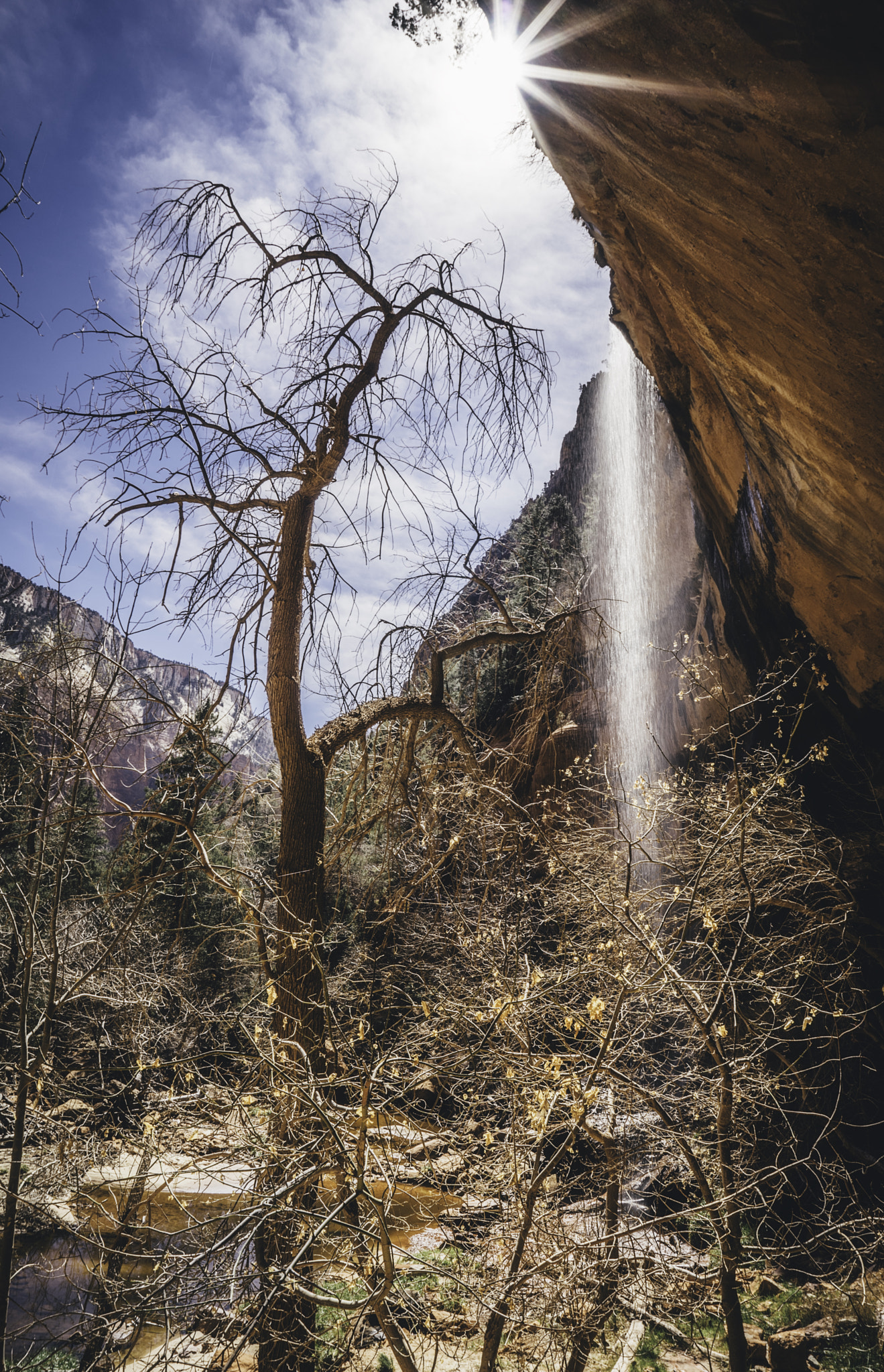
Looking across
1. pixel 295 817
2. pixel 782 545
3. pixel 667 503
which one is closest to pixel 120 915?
pixel 295 817

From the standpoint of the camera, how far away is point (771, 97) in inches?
114

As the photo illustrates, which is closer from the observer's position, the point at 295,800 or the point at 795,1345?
the point at 295,800

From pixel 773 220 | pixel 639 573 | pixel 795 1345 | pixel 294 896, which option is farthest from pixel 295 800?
pixel 639 573

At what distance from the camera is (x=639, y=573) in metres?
19.9

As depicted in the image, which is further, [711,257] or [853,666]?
[853,666]

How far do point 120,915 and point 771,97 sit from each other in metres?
9.54

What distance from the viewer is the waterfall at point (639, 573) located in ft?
55.8

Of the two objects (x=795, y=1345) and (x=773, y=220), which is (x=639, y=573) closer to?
(x=795, y=1345)

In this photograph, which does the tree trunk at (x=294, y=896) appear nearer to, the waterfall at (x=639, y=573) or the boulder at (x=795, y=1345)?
the boulder at (x=795, y=1345)

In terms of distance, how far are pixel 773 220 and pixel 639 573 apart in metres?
17.1

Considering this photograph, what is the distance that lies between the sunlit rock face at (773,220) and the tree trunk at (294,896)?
2948 mm

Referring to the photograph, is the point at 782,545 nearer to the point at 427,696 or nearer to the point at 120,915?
the point at 427,696

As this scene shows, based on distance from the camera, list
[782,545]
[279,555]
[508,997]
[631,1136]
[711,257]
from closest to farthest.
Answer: [508,997] < [711,257] < [279,555] < [631,1136] < [782,545]

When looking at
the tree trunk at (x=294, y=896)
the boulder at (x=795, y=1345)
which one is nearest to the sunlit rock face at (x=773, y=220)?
the tree trunk at (x=294, y=896)
